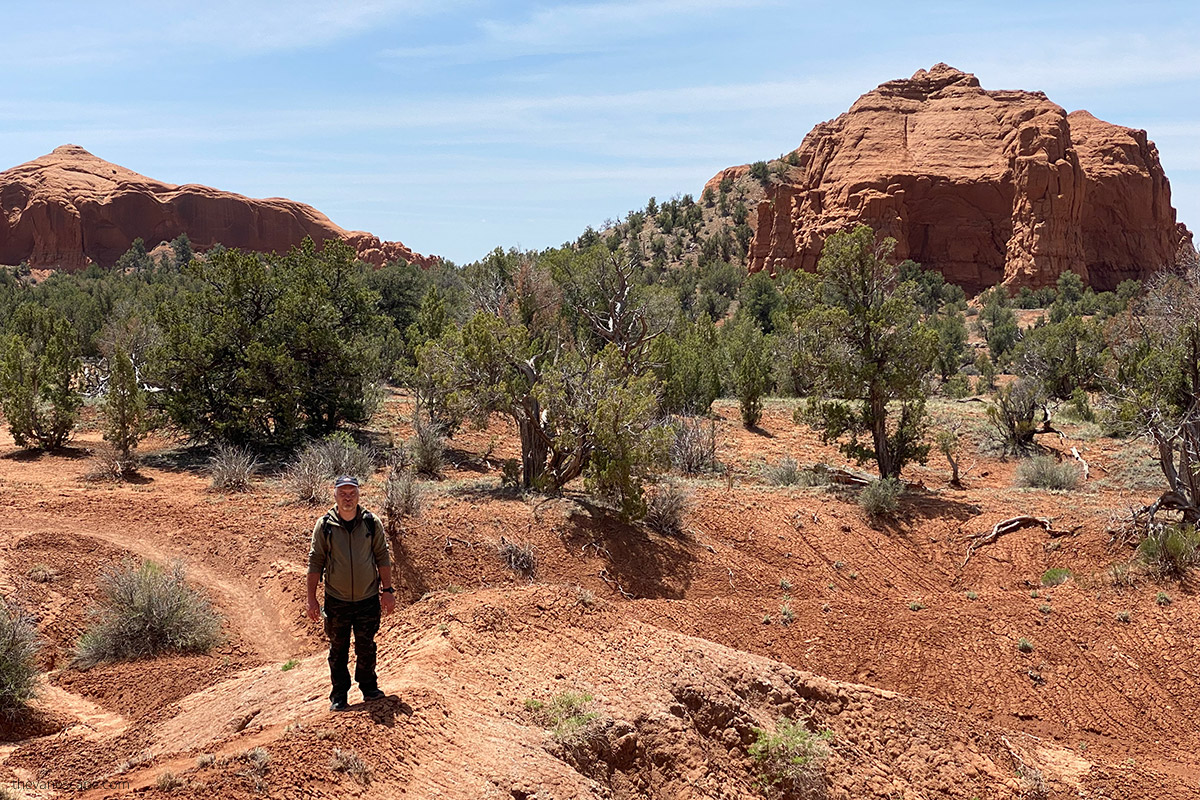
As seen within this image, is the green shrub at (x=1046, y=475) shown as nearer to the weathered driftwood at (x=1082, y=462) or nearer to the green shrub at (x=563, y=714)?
the weathered driftwood at (x=1082, y=462)

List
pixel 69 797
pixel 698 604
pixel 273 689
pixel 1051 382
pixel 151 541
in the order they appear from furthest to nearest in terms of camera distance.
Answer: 1. pixel 1051 382
2. pixel 151 541
3. pixel 698 604
4. pixel 273 689
5. pixel 69 797

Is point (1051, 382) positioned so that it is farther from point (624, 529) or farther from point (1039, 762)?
point (1039, 762)

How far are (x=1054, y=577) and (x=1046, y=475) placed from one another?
602 cm

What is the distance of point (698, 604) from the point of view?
10.1 m

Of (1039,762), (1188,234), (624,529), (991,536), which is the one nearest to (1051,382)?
(991,536)

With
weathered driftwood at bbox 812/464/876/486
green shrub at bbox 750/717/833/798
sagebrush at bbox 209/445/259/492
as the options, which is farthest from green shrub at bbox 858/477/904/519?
sagebrush at bbox 209/445/259/492

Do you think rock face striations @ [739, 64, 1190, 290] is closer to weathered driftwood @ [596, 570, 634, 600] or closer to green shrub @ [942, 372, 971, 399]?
green shrub @ [942, 372, 971, 399]

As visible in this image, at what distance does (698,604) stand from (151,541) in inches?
283

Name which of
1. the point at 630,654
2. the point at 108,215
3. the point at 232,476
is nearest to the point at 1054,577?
the point at 630,654

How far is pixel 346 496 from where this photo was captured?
5.41 metres

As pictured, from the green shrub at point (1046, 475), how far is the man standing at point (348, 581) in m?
15.3

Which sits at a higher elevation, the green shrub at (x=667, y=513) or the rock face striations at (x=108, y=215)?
the rock face striations at (x=108, y=215)

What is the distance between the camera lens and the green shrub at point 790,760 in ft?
20.7

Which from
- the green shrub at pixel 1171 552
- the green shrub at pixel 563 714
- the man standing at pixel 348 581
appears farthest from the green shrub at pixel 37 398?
the green shrub at pixel 1171 552
